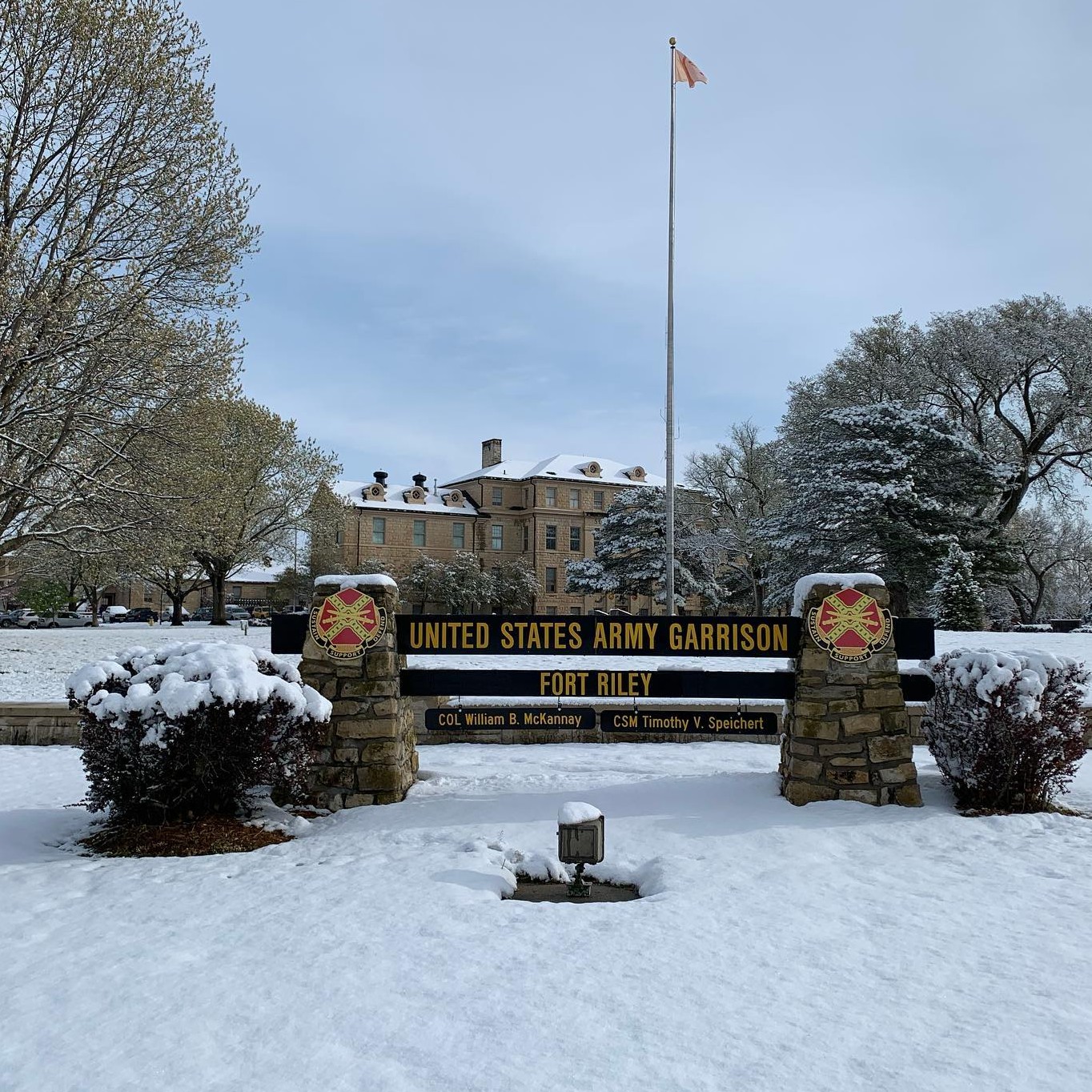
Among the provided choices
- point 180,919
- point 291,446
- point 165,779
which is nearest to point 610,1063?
point 180,919


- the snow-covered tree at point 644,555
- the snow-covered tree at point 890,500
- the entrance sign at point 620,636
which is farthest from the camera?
the snow-covered tree at point 644,555

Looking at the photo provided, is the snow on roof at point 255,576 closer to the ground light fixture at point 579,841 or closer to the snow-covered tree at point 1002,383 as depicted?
the snow-covered tree at point 1002,383

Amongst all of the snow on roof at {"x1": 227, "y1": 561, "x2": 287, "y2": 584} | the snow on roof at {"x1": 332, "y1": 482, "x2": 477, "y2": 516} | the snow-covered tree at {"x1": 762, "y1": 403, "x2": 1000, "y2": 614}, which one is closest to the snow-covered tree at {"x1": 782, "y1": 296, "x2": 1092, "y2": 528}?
the snow-covered tree at {"x1": 762, "y1": 403, "x2": 1000, "y2": 614}

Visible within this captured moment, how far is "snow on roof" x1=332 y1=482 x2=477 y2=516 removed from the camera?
54438 millimetres

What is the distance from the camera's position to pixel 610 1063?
11.7 ft

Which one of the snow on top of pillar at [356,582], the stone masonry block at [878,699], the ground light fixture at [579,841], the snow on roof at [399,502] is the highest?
the snow on roof at [399,502]

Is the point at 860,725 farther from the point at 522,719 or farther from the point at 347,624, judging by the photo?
the point at 347,624

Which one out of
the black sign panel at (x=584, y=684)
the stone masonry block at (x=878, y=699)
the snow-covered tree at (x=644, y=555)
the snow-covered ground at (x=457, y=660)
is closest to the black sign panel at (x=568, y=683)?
the black sign panel at (x=584, y=684)

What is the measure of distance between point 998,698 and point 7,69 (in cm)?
1665

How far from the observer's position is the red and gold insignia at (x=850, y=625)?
25.9 ft

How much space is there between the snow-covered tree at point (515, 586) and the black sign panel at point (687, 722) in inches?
1689

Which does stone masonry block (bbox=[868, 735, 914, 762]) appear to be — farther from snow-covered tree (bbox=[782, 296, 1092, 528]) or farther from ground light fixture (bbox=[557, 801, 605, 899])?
snow-covered tree (bbox=[782, 296, 1092, 528])

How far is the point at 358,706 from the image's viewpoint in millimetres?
8086

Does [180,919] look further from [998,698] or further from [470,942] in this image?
[998,698]
